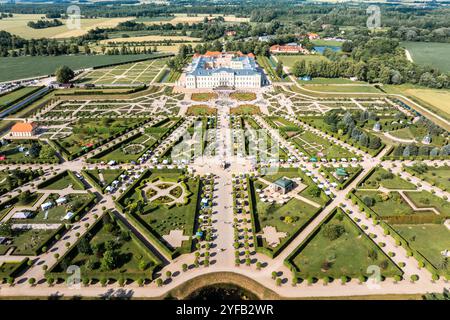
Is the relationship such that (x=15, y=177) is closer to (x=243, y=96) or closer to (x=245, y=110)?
(x=245, y=110)

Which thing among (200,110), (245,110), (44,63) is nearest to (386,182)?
(245,110)

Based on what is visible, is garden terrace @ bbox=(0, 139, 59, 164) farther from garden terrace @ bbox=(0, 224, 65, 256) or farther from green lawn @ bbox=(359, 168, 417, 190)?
green lawn @ bbox=(359, 168, 417, 190)

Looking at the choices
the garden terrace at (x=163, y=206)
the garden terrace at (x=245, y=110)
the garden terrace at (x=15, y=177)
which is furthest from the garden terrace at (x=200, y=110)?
the garden terrace at (x=15, y=177)

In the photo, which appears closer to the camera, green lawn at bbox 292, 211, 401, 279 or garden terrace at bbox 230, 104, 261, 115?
green lawn at bbox 292, 211, 401, 279

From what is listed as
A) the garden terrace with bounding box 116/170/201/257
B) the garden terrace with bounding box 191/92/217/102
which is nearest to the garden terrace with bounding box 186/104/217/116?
the garden terrace with bounding box 191/92/217/102

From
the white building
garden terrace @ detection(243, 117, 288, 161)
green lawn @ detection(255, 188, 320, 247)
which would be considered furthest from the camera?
the white building

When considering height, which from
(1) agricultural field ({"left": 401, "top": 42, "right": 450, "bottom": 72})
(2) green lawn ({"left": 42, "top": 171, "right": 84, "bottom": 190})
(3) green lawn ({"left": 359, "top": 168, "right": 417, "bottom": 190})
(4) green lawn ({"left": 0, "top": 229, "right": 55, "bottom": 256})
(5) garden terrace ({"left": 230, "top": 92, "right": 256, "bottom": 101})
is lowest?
(4) green lawn ({"left": 0, "top": 229, "right": 55, "bottom": 256})

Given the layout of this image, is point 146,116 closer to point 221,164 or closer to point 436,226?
point 221,164
